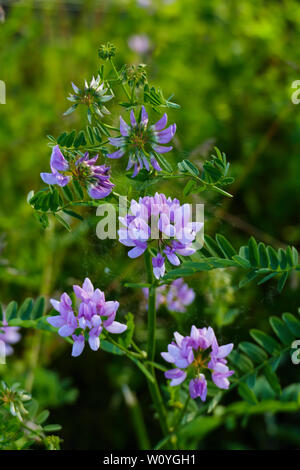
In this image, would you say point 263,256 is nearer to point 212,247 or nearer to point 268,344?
point 212,247

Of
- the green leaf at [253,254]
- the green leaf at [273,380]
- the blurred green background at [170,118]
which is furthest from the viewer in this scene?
the blurred green background at [170,118]

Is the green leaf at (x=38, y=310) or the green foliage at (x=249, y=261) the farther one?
the green leaf at (x=38, y=310)

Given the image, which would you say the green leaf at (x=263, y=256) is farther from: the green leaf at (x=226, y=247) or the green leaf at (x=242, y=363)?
the green leaf at (x=242, y=363)

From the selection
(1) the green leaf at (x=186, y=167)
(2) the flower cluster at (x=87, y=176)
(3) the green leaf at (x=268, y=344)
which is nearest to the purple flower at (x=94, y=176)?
(2) the flower cluster at (x=87, y=176)

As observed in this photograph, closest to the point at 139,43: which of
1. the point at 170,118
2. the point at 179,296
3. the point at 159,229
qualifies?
the point at 170,118

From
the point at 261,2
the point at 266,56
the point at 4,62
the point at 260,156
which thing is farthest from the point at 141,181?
the point at 261,2

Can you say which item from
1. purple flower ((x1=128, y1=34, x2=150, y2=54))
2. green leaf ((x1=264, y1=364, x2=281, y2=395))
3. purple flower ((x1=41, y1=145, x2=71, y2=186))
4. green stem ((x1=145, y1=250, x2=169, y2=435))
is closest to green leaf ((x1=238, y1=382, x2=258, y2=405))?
green leaf ((x1=264, y1=364, x2=281, y2=395))

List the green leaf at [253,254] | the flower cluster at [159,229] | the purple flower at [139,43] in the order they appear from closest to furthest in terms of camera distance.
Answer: the flower cluster at [159,229]
the green leaf at [253,254]
the purple flower at [139,43]
